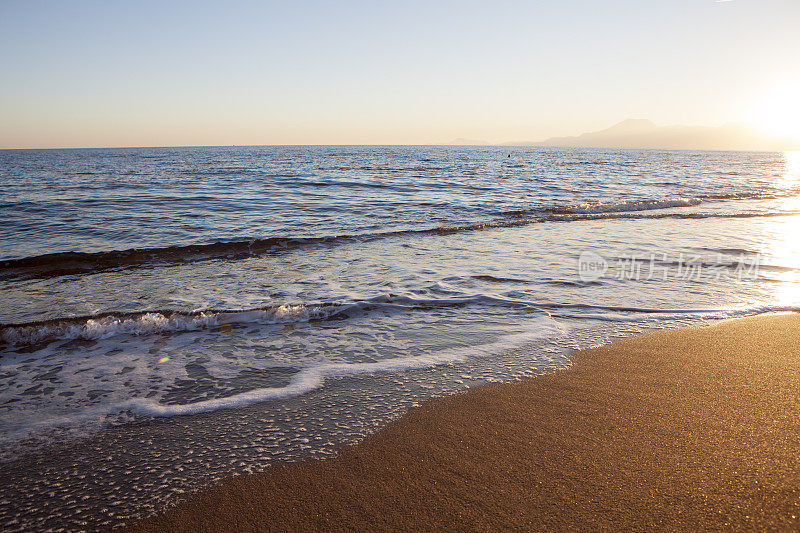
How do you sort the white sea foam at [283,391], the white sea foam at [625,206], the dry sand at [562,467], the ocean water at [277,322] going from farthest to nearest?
the white sea foam at [625,206]
the white sea foam at [283,391]
the ocean water at [277,322]
the dry sand at [562,467]

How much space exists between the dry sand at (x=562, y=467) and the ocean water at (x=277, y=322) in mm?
236

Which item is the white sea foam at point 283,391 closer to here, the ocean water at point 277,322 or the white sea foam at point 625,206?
the ocean water at point 277,322

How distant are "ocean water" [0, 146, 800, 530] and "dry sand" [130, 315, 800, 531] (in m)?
0.24

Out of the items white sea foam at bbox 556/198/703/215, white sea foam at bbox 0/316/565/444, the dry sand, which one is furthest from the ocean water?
white sea foam at bbox 556/198/703/215

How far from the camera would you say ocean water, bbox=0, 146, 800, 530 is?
9.47 feet

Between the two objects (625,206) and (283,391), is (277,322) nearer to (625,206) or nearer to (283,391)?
(283,391)

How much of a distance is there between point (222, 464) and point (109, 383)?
1882 mm

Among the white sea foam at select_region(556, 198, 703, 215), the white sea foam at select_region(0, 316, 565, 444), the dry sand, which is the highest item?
the white sea foam at select_region(556, 198, 703, 215)

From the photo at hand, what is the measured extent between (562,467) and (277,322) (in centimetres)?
380

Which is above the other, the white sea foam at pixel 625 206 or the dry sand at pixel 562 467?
the white sea foam at pixel 625 206

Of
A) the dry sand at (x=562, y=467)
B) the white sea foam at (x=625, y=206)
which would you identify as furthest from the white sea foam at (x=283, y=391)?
the white sea foam at (x=625, y=206)

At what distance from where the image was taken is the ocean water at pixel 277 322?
2.89m

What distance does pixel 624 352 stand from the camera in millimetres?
4344

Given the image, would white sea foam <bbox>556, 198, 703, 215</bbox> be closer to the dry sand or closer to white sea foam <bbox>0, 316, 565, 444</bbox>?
white sea foam <bbox>0, 316, 565, 444</bbox>
